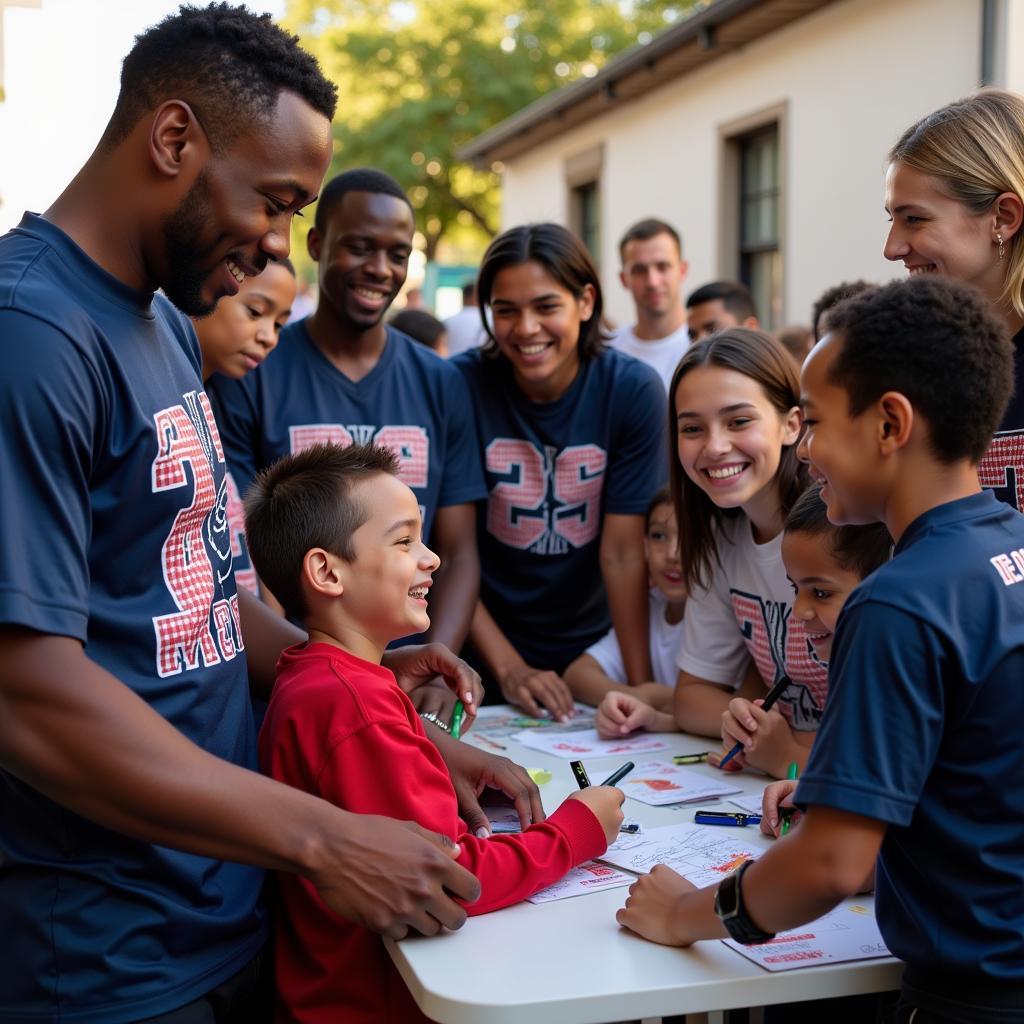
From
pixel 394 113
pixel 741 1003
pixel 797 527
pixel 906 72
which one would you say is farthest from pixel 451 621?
pixel 394 113

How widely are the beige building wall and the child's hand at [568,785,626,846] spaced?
628 cm

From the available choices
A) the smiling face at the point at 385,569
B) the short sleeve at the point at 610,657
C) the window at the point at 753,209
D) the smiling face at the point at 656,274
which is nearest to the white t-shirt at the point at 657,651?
the short sleeve at the point at 610,657

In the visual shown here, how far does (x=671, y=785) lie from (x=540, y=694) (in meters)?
0.77

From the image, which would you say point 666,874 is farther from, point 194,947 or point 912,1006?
point 194,947

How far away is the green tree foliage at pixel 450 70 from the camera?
20.4m

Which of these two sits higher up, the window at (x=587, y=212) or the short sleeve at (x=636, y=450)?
the window at (x=587, y=212)

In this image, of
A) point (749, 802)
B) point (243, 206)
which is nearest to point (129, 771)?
point (243, 206)

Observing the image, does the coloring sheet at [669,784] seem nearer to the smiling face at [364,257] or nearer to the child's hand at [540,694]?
the child's hand at [540,694]

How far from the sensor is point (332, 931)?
182cm

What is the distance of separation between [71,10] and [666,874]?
4851 mm

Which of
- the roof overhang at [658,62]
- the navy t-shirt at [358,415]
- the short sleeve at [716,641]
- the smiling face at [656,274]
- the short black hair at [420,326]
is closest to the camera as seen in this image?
the short sleeve at [716,641]

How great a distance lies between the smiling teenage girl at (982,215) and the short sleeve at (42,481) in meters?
1.55

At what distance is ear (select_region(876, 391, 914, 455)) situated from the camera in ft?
4.74

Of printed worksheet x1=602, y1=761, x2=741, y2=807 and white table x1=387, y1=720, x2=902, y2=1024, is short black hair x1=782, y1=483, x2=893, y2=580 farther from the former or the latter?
white table x1=387, y1=720, x2=902, y2=1024
